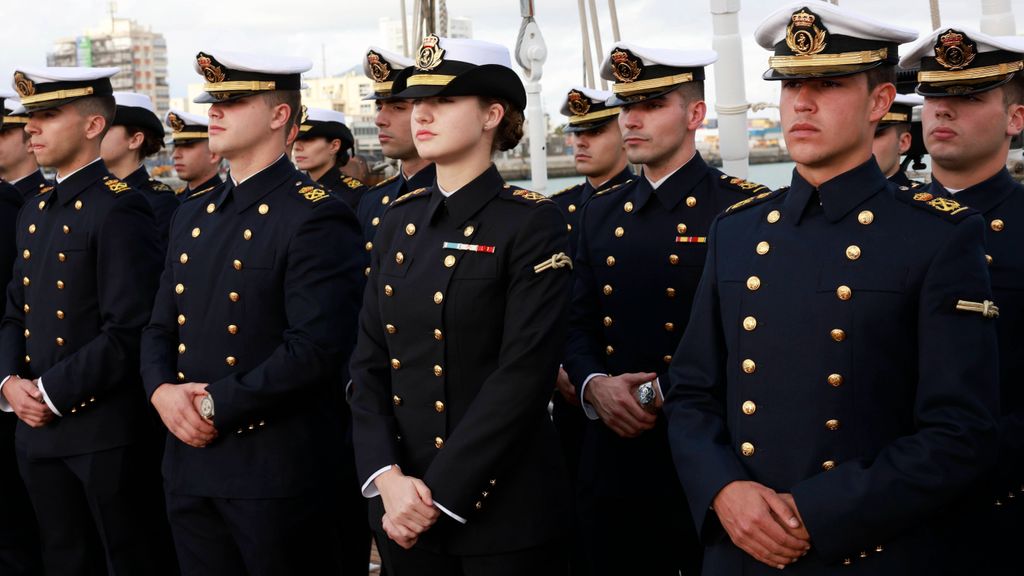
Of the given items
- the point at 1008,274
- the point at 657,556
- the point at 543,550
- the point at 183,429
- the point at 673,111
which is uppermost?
the point at 673,111

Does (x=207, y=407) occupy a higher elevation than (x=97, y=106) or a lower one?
lower

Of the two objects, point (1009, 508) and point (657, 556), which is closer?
point (1009, 508)

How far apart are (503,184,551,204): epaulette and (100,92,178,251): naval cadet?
133 inches

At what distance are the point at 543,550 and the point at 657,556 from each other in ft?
2.87

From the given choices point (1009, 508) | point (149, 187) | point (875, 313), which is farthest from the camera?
point (149, 187)

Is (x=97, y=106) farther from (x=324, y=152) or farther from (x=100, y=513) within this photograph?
(x=324, y=152)

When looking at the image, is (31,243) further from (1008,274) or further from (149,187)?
(1008,274)

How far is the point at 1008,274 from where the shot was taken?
3062 millimetres

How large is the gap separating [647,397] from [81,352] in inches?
79.9

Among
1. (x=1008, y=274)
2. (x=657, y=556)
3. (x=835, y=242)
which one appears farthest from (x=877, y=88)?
(x=657, y=556)

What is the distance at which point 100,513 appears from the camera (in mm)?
4191

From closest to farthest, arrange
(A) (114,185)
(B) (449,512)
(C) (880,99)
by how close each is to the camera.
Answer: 1. (C) (880,99)
2. (B) (449,512)
3. (A) (114,185)

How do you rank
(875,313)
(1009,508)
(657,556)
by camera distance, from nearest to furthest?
(875,313), (1009,508), (657,556)

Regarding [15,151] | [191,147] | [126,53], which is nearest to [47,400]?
[15,151]
